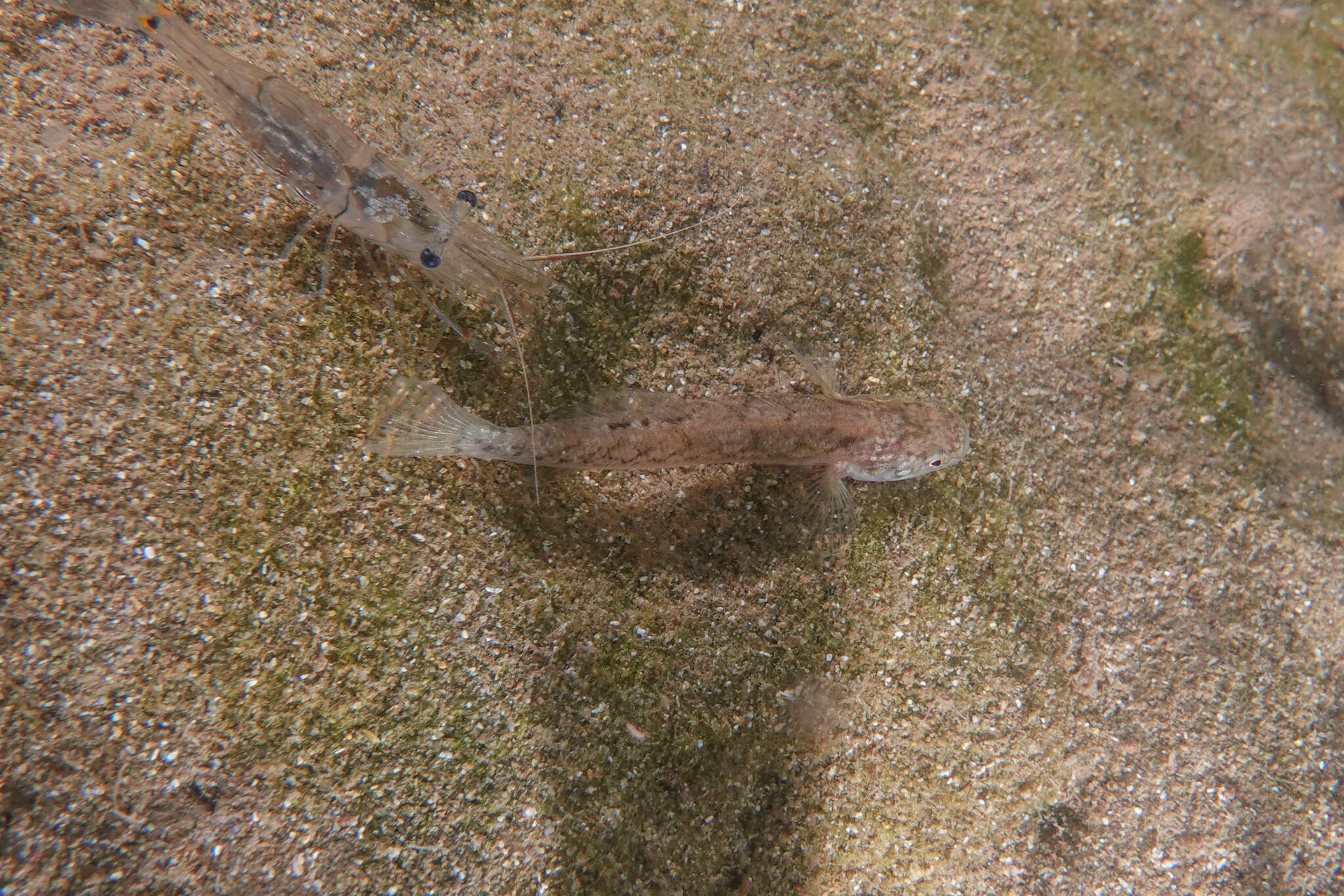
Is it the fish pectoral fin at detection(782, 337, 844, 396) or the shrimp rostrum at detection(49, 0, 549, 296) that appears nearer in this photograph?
the shrimp rostrum at detection(49, 0, 549, 296)

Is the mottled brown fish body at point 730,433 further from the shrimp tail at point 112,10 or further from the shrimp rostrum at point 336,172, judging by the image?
the shrimp tail at point 112,10

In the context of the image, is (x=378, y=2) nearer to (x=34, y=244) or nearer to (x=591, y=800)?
(x=34, y=244)

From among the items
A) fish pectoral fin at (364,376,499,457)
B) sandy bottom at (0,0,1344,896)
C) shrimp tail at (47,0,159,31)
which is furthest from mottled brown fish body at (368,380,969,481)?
shrimp tail at (47,0,159,31)

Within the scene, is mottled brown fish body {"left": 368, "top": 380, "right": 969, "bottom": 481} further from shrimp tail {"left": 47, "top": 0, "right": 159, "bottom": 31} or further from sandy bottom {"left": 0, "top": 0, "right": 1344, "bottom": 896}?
shrimp tail {"left": 47, "top": 0, "right": 159, "bottom": 31}

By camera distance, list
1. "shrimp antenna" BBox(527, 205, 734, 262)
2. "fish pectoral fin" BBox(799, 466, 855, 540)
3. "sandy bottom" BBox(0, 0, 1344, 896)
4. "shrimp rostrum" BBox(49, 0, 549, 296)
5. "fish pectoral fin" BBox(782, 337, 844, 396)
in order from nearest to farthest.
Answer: "sandy bottom" BBox(0, 0, 1344, 896)
"shrimp rostrum" BBox(49, 0, 549, 296)
"shrimp antenna" BBox(527, 205, 734, 262)
"fish pectoral fin" BBox(799, 466, 855, 540)
"fish pectoral fin" BBox(782, 337, 844, 396)

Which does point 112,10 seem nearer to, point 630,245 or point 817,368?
point 630,245

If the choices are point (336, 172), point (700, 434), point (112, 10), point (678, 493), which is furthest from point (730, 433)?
point (112, 10)
